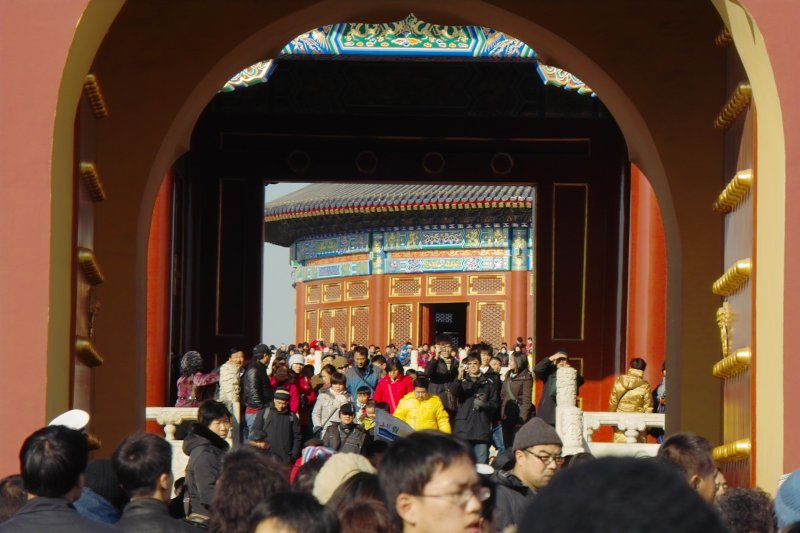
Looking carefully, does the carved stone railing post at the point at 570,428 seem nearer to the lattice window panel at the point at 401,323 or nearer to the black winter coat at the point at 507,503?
the black winter coat at the point at 507,503

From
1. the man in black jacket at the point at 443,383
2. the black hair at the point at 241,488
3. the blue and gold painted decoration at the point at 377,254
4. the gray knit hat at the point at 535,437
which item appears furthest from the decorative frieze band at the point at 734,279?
the blue and gold painted decoration at the point at 377,254

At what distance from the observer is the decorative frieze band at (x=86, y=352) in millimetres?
6344

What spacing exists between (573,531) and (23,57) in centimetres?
441

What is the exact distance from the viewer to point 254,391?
1214 centimetres

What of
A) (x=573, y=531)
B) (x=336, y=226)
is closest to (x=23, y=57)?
(x=573, y=531)

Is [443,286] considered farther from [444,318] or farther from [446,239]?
[444,318]

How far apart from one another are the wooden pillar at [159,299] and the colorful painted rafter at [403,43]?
1.44 metres

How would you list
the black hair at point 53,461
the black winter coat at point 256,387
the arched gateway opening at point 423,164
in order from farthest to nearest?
the arched gateway opening at point 423,164 → the black winter coat at point 256,387 → the black hair at point 53,461

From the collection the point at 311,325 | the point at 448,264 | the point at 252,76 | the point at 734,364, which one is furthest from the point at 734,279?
the point at 311,325

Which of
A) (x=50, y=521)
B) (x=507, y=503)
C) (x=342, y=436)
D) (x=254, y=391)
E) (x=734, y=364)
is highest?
(x=734, y=364)

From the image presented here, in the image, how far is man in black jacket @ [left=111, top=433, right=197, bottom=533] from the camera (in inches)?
159

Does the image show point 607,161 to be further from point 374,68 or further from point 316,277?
point 316,277

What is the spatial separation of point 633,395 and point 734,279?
5.52 metres

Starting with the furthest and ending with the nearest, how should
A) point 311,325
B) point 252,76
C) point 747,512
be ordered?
1. point 311,325
2. point 252,76
3. point 747,512
